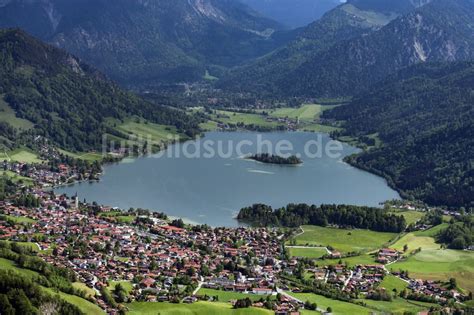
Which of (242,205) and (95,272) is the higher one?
(242,205)

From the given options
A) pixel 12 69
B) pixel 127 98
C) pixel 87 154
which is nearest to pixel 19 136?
pixel 87 154

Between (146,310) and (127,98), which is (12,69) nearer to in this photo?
(127,98)

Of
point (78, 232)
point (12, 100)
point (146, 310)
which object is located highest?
point (12, 100)

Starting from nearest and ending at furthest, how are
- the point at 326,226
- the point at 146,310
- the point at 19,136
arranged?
1. the point at 146,310
2. the point at 326,226
3. the point at 19,136

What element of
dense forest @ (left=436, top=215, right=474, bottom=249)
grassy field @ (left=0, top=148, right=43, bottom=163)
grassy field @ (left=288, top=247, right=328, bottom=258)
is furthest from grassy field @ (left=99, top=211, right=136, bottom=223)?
grassy field @ (left=0, top=148, right=43, bottom=163)

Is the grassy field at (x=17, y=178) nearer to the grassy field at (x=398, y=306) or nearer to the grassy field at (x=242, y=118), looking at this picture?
the grassy field at (x=398, y=306)

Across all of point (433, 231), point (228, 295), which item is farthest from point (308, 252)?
point (433, 231)
